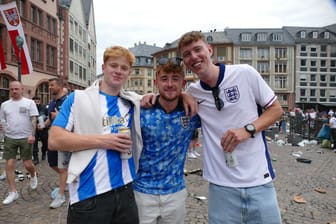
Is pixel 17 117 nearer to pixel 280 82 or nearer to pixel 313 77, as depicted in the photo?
pixel 280 82

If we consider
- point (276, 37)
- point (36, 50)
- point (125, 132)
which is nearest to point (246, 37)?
point (276, 37)

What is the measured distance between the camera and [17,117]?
566 cm

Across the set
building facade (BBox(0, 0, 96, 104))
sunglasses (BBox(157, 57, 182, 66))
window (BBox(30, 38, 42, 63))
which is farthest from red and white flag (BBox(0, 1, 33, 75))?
window (BBox(30, 38, 42, 63))

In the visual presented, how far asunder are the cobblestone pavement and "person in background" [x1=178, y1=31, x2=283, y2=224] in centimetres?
240

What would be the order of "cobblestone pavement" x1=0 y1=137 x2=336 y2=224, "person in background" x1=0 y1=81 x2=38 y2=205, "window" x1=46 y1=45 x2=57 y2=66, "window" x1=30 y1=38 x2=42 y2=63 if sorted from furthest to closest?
"window" x1=46 y1=45 x2=57 y2=66 → "window" x1=30 y1=38 x2=42 y2=63 → "person in background" x1=0 y1=81 x2=38 y2=205 → "cobblestone pavement" x1=0 y1=137 x2=336 y2=224

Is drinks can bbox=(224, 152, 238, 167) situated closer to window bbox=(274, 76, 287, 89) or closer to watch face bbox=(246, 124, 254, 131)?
watch face bbox=(246, 124, 254, 131)

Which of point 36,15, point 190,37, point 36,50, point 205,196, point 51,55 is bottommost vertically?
point 205,196

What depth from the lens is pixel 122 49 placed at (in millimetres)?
2463

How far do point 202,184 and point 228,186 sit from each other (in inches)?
178

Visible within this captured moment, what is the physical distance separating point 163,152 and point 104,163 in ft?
1.64

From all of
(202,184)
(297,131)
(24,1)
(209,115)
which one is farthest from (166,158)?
(24,1)

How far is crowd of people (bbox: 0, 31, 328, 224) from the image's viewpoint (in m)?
2.24

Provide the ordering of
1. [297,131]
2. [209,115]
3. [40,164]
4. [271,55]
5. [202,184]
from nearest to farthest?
[209,115]
[202,184]
[40,164]
[297,131]
[271,55]

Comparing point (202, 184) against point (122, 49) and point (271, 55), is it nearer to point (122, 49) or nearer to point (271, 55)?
point (122, 49)
